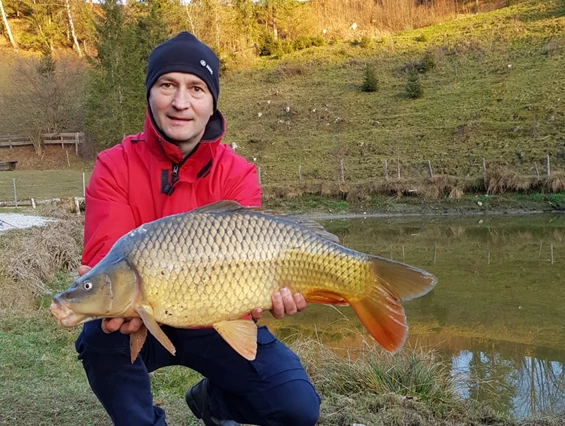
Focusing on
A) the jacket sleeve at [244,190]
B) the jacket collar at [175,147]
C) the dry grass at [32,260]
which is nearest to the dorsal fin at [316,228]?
the jacket sleeve at [244,190]

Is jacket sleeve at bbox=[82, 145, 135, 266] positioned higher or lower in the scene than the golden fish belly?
higher

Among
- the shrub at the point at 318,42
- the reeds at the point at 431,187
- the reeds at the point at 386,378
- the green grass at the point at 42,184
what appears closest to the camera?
the reeds at the point at 386,378

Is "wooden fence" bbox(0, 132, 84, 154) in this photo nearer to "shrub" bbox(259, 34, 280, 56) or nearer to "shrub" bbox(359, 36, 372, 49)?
"shrub" bbox(259, 34, 280, 56)

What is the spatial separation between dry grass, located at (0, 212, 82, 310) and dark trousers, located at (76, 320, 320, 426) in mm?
3151

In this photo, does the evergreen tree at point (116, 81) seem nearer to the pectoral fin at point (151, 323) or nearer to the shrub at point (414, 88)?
the shrub at point (414, 88)

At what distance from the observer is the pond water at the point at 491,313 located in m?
3.46

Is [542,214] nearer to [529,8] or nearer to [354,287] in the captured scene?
[354,287]

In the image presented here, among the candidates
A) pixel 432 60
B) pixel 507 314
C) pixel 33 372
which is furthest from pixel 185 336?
pixel 432 60

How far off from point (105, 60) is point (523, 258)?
Result: 1662 centimetres

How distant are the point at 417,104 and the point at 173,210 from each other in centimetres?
1900

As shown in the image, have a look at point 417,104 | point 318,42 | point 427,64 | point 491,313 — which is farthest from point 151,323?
point 318,42

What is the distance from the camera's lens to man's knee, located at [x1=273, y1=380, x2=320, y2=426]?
68.5 inches

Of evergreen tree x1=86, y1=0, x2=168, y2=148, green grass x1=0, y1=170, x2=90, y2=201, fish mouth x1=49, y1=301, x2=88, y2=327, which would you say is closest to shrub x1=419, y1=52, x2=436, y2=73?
evergreen tree x1=86, y1=0, x2=168, y2=148

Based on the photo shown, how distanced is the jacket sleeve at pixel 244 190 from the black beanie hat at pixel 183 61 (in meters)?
0.34
